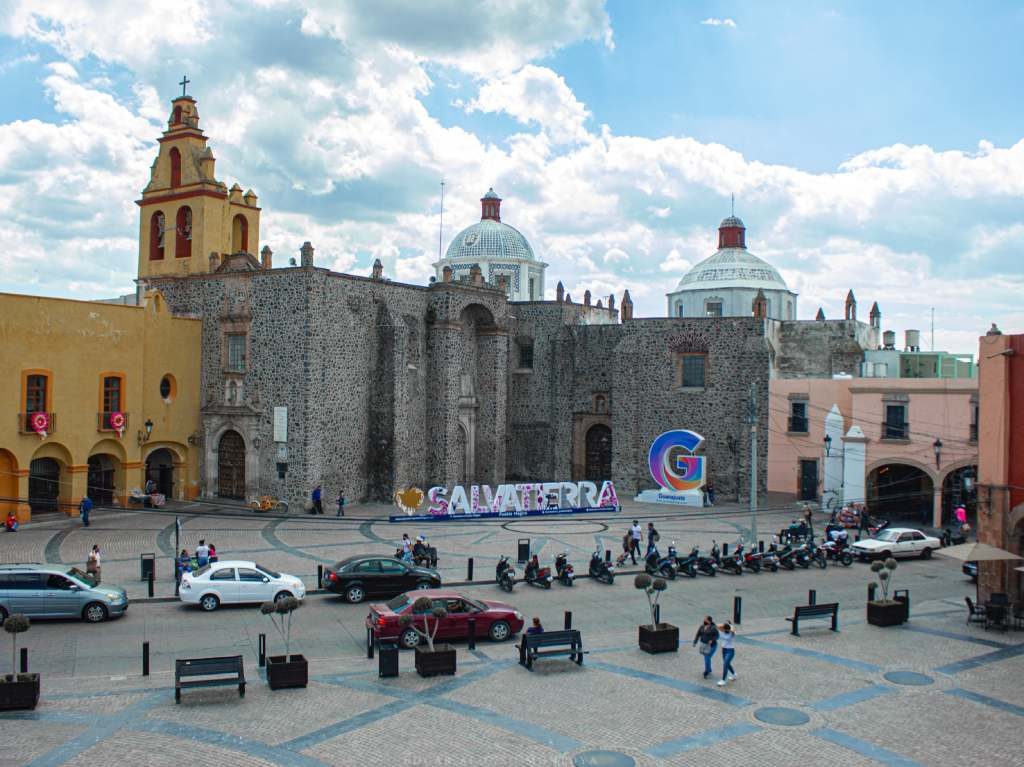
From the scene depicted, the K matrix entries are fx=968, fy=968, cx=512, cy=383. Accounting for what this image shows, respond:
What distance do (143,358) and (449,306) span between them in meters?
12.5

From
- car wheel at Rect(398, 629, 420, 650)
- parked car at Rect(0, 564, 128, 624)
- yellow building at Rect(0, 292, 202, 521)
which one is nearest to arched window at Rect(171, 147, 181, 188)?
yellow building at Rect(0, 292, 202, 521)

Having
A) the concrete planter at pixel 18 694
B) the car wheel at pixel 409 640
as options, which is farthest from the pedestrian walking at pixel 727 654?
the concrete planter at pixel 18 694

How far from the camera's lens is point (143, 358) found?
119 ft

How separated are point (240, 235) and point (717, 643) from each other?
105ft

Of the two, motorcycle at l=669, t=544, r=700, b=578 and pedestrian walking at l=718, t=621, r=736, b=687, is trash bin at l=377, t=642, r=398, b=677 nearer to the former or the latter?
pedestrian walking at l=718, t=621, r=736, b=687

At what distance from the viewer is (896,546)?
96.4 ft

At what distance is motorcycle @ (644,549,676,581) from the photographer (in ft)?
83.3

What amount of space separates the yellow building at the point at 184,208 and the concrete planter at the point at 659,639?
25944mm

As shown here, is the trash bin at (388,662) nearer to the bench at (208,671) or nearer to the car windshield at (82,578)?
the bench at (208,671)

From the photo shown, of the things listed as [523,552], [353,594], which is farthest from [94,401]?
[523,552]

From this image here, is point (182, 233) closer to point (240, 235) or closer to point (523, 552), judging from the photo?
point (240, 235)

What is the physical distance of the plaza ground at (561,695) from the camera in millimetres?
13172

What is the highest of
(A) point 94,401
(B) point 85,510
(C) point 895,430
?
(A) point 94,401

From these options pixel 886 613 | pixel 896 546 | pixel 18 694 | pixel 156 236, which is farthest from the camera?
pixel 156 236
